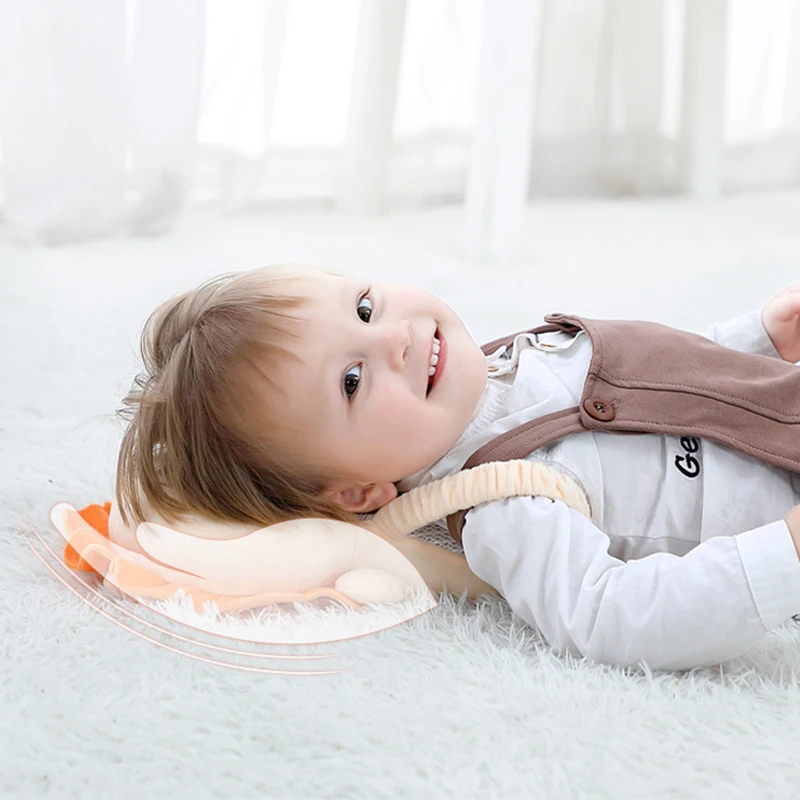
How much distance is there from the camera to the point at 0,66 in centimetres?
172

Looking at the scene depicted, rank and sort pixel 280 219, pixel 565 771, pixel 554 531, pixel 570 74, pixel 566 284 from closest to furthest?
pixel 565 771, pixel 554 531, pixel 566 284, pixel 280 219, pixel 570 74

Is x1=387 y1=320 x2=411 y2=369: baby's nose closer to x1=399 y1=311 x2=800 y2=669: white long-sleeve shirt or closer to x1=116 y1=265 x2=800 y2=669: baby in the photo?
x1=116 y1=265 x2=800 y2=669: baby

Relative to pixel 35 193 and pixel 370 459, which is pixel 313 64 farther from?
pixel 370 459

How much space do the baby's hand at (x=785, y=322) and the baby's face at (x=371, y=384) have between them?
37 cm

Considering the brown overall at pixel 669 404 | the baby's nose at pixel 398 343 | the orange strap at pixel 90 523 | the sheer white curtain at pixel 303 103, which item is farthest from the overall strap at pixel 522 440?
the sheer white curtain at pixel 303 103

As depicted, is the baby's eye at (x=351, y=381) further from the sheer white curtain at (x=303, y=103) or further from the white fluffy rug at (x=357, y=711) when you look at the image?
the sheer white curtain at (x=303, y=103)

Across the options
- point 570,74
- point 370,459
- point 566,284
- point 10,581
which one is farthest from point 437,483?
point 570,74

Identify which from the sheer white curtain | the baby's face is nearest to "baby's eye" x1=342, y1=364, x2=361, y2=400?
the baby's face

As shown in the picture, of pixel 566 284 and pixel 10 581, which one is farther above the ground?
pixel 566 284

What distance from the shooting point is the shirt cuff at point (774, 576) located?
29.9 inches

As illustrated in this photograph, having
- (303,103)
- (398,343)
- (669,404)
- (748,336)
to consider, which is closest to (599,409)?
(669,404)

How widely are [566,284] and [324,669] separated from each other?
1.05 metres

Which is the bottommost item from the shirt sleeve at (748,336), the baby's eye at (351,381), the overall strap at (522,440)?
the overall strap at (522,440)

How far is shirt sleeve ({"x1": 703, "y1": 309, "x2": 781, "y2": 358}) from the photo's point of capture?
111 centimetres
